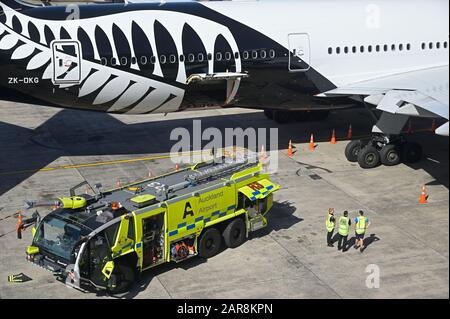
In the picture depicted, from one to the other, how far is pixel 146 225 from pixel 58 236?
2.21 m

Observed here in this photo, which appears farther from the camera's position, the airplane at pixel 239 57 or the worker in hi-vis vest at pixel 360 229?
the airplane at pixel 239 57

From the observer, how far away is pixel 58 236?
17.3 meters

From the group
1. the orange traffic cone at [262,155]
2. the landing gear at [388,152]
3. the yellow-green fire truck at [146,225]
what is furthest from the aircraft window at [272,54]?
the yellow-green fire truck at [146,225]

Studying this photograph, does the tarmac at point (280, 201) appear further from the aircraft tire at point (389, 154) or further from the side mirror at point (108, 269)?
the side mirror at point (108, 269)

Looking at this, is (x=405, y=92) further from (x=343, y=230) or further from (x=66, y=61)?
(x=66, y=61)

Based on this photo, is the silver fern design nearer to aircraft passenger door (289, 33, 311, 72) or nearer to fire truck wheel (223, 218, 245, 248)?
aircraft passenger door (289, 33, 311, 72)

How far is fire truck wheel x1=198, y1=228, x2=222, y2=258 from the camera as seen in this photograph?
18.9 meters

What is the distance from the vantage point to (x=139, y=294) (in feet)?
56.9

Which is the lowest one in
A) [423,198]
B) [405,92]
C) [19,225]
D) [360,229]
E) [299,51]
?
[19,225]

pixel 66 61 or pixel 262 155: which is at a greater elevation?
pixel 66 61

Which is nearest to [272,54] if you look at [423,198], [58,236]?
[423,198]

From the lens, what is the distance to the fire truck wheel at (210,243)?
61.9 ft

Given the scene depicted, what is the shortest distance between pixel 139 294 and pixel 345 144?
1427cm

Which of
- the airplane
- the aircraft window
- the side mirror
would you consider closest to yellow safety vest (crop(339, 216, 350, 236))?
the airplane
